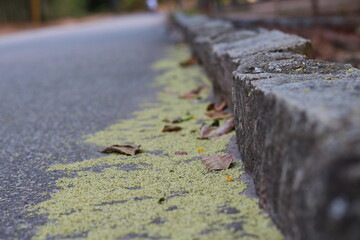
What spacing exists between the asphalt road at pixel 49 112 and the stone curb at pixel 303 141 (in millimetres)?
643

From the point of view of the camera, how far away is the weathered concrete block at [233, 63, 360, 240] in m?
0.84

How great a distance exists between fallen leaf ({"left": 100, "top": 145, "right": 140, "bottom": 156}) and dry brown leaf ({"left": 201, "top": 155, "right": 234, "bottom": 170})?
1.06 feet

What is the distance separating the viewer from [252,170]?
1579mm

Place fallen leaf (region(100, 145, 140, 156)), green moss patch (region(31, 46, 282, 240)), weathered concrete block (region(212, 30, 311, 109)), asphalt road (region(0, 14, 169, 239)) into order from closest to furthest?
1. green moss patch (region(31, 46, 282, 240))
2. asphalt road (region(0, 14, 169, 239))
3. fallen leaf (region(100, 145, 140, 156))
4. weathered concrete block (region(212, 30, 311, 109))

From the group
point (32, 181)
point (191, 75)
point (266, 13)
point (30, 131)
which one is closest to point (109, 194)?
point (32, 181)

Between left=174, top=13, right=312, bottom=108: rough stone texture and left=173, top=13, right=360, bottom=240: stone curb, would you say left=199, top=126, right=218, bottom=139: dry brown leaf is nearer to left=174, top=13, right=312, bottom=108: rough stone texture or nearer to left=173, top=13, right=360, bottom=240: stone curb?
left=174, top=13, right=312, bottom=108: rough stone texture

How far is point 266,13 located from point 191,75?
287 centimetres

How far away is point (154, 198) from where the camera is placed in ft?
5.02

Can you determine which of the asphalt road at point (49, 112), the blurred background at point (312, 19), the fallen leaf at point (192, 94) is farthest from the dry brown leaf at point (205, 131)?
the blurred background at point (312, 19)

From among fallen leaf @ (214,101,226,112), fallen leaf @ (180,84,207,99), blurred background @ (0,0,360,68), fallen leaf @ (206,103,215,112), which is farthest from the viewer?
blurred background @ (0,0,360,68)

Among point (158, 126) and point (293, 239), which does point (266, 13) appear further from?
point (293, 239)

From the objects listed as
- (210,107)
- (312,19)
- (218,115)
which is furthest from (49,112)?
(312,19)

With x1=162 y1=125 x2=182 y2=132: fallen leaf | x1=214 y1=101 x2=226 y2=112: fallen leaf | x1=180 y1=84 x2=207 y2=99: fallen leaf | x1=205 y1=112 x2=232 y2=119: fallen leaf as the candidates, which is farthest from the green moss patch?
x1=180 y1=84 x2=207 y2=99: fallen leaf

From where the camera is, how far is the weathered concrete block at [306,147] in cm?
84
